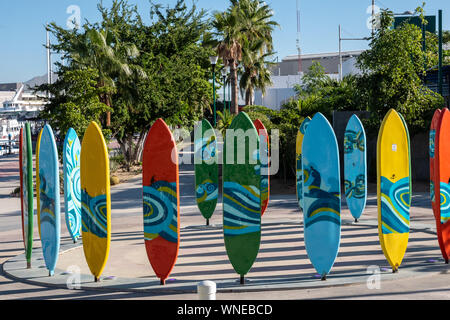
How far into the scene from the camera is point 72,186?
476 inches

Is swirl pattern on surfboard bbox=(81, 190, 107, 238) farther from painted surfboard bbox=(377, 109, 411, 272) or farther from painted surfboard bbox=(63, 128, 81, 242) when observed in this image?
painted surfboard bbox=(377, 109, 411, 272)

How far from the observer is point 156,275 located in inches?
360

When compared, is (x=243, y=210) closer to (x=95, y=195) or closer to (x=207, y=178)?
(x=95, y=195)

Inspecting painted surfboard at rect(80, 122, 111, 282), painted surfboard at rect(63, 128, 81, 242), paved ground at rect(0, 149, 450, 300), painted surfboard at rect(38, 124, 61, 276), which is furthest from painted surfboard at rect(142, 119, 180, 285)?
painted surfboard at rect(63, 128, 81, 242)

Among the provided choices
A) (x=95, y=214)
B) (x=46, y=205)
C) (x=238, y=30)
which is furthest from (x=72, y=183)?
(x=238, y=30)

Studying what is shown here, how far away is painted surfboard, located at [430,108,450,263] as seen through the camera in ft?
30.9

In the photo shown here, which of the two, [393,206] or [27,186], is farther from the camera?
[27,186]

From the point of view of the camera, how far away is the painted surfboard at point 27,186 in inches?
383

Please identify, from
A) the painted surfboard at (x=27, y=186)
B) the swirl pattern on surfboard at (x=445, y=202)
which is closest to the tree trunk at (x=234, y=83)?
the painted surfboard at (x=27, y=186)

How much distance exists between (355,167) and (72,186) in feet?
21.8

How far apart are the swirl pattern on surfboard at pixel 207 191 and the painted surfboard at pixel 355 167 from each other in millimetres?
3277

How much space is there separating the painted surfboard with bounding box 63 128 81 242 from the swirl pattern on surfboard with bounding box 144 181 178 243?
157 inches

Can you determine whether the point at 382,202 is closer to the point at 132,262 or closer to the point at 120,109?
the point at 132,262

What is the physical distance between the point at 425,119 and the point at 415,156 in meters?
1.72
